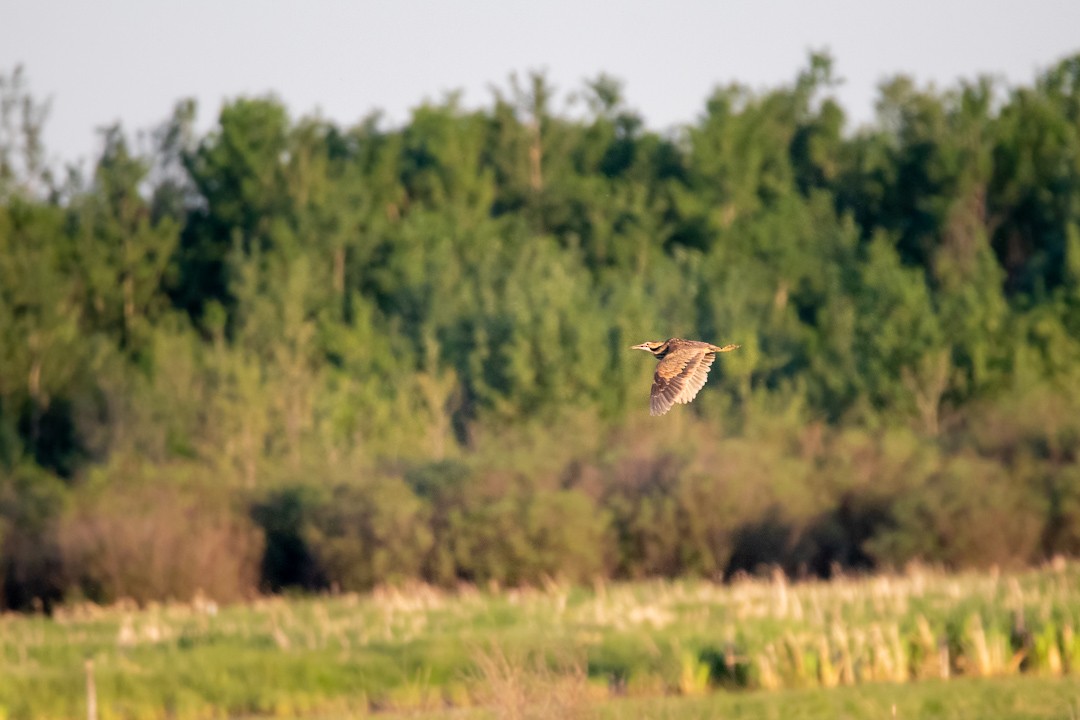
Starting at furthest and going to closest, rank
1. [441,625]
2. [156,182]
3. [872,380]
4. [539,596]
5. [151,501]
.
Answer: [156,182] → [872,380] → [151,501] → [539,596] → [441,625]

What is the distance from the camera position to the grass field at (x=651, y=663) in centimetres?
2755

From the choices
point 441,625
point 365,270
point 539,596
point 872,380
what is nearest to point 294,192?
point 365,270

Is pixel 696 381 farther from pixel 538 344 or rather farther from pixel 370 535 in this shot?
pixel 538 344

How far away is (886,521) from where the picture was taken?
142ft

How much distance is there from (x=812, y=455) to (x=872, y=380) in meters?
5.42

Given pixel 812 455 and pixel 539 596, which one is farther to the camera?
pixel 812 455

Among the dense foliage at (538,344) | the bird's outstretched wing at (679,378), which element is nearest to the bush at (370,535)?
the dense foliage at (538,344)

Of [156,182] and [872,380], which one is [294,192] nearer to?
[156,182]

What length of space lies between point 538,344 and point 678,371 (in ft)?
129

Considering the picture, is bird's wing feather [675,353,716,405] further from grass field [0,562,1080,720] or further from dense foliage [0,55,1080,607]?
dense foliage [0,55,1080,607]

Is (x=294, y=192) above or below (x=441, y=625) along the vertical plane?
above

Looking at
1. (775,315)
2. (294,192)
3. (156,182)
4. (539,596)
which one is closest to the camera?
(539,596)

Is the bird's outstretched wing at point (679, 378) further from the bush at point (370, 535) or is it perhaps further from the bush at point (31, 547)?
the bush at point (31, 547)

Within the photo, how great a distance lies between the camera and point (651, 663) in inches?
1150
